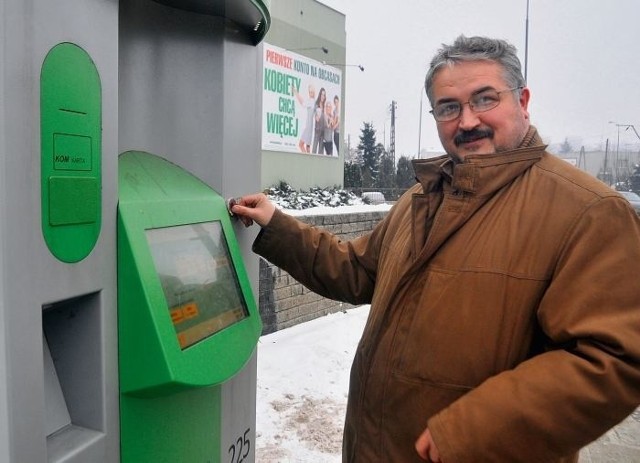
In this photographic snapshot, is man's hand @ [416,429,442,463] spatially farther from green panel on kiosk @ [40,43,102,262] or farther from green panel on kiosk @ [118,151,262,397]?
green panel on kiosk @ [40,43,102,262]

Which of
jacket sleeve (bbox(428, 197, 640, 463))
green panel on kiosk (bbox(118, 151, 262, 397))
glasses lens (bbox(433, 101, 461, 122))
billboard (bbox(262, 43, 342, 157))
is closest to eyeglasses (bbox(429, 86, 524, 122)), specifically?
glasses lens (bbox(433, 101, 461, 122))

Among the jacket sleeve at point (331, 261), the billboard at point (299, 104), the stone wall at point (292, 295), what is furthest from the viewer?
the billboard at point (299, 104)

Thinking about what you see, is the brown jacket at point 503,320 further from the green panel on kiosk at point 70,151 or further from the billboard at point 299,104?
the billboard at point 299,104

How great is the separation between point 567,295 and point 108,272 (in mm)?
1087

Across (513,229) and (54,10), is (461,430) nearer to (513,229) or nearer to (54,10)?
(513,229)

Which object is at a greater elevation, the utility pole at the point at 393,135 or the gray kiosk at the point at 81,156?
the utility pole at the point at 393,135

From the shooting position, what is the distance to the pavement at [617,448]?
3672 mm

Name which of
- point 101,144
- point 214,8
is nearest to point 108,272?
point 101,144

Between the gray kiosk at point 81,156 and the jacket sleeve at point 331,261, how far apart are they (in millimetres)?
492

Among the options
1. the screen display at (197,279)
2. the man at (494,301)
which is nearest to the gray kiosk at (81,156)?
the screen display at (197,279)

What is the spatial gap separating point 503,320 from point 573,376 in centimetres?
23

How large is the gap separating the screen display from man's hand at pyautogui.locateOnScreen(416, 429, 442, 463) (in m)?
0.60

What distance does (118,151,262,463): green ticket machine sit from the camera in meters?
1.35

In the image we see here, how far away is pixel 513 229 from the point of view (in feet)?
5.14
